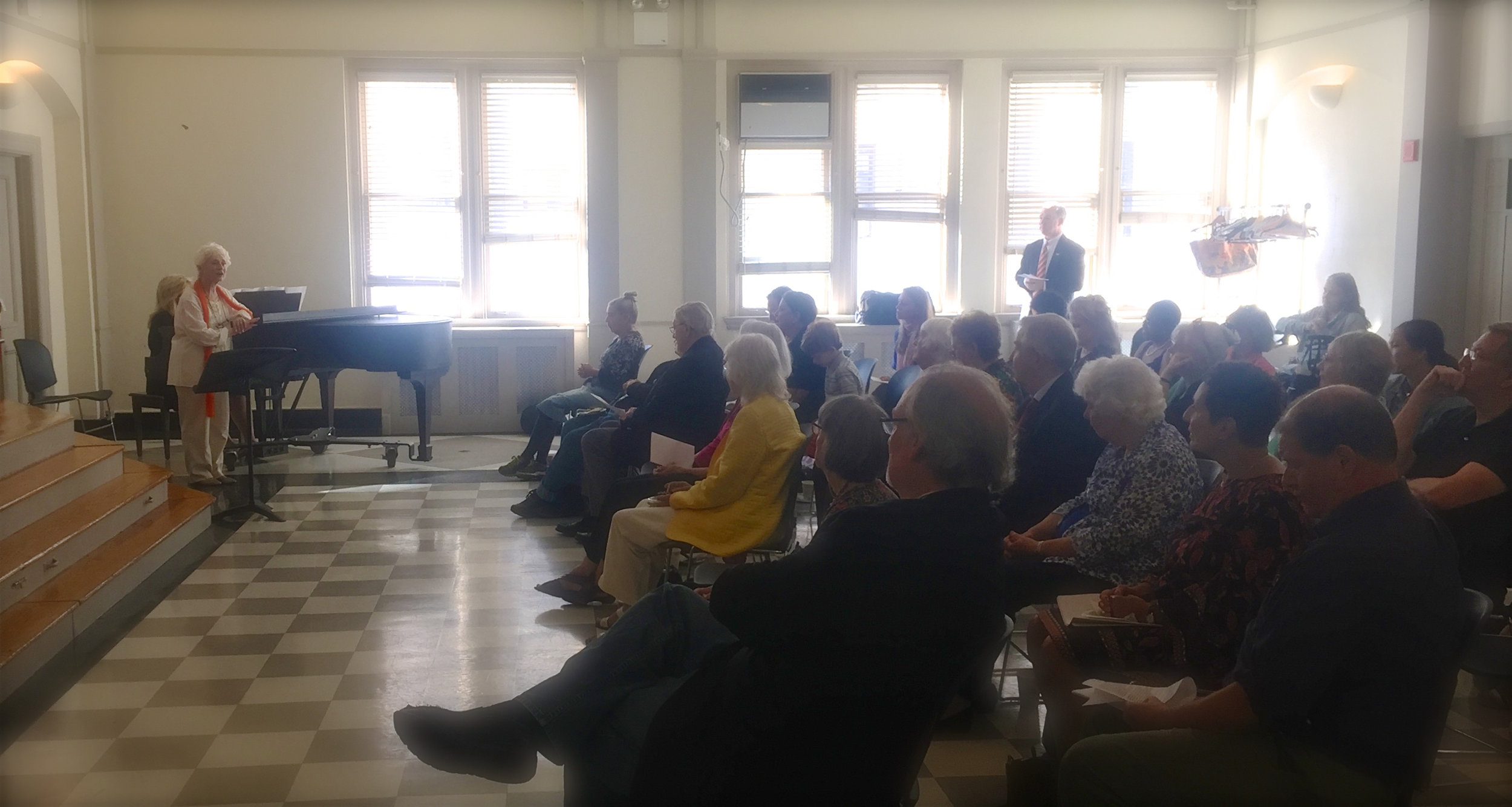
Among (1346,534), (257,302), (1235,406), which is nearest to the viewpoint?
(1346,534)

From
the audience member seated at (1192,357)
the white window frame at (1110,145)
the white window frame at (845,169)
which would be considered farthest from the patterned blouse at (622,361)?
the white window frame at (1110,145)

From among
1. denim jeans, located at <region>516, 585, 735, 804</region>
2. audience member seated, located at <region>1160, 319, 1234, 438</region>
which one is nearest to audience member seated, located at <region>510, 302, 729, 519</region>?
audience member seated, located at <region>1160, 319, 1234, 438</region>

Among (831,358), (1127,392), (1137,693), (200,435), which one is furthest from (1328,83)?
(200,435)

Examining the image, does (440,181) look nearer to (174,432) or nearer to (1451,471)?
(174,432)

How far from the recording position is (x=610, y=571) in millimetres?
4316

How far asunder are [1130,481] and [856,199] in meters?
6.92

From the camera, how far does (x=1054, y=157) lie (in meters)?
9.89

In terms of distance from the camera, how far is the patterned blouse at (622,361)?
7.27 meters

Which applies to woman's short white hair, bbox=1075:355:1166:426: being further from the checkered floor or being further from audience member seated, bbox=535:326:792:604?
audience member seated, bbox=535:326:792:604

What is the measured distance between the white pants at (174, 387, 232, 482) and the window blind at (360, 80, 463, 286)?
2.45 meters

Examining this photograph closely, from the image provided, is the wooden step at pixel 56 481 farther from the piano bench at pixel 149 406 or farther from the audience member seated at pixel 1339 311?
the audience member seated at pixel 1339 311

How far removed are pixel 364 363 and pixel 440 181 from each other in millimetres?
2585

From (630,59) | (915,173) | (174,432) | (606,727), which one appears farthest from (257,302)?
(606,727)

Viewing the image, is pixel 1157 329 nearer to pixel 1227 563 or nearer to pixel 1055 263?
pixel 1055 263
